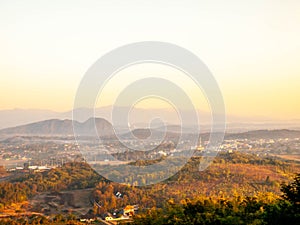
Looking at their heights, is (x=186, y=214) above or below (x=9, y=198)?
above

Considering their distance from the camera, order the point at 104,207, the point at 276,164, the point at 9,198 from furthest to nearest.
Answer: the point at 276,164, the point at 9,198, the point at 104,207

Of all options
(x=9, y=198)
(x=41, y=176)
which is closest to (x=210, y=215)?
(x=9, y=198)

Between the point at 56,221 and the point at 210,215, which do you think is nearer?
the point at 210,215

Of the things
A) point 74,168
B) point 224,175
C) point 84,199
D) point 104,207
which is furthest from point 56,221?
point 74,168

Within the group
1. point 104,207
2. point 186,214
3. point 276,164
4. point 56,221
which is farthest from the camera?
point 276,164

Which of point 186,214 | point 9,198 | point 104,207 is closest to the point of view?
point 186,214

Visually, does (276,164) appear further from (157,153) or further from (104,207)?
(104,207)

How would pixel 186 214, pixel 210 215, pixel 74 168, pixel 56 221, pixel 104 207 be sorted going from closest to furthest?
pixel 210 215 → pixel 186 214 → pixel 56 221 → pixel 104 207 → pixel 74 168

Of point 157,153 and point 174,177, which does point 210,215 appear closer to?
point 174,177

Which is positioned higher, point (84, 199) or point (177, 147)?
point (177, 147)
